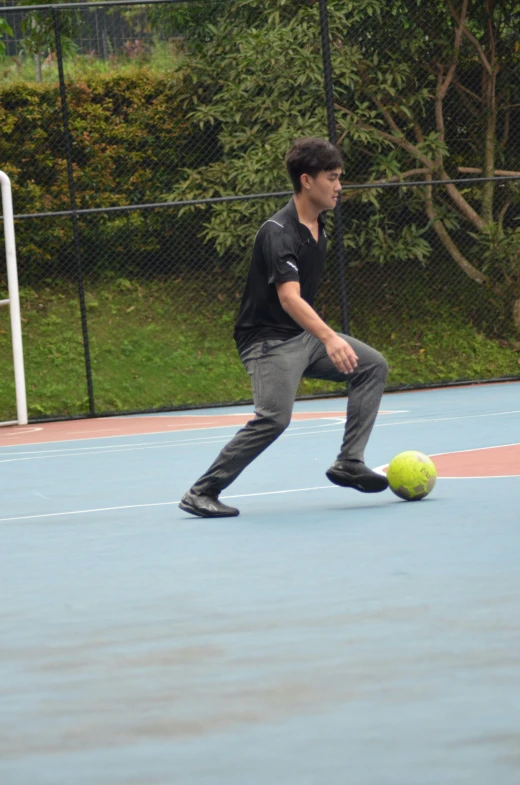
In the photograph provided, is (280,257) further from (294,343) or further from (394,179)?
(394,179)

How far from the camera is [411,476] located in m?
6.52

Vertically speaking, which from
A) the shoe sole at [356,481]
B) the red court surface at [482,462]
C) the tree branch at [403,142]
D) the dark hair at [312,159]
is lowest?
the red court surface at [482,462]

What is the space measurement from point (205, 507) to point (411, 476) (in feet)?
3.28

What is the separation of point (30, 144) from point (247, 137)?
9.21 feet

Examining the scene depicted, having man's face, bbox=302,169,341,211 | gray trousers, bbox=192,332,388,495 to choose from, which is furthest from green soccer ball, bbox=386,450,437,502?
man's face, bbox=302,169,341,211

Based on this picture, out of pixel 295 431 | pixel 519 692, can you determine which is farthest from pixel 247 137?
pixel 519 692

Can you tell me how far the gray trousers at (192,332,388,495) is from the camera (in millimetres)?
6254

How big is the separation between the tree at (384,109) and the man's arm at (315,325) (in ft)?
29.7

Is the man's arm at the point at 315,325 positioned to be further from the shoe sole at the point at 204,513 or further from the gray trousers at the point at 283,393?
the shoe sole at the point at 204,513

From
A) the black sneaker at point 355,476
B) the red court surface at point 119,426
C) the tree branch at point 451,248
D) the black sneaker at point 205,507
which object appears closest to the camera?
the black sneaker at point 205,507

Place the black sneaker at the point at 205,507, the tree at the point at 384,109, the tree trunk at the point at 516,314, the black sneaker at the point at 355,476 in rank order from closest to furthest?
the black sneaker at the point at 205,507
the black sneaker at the point at 355,476
the tree at the point at 384,109
the tree trunk at the point at 516,314

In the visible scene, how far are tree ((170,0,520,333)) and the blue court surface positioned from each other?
8.45 meters

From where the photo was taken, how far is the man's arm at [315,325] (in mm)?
5867

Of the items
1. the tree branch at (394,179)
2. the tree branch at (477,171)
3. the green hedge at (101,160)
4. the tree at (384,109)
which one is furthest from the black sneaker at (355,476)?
the tree branch at (477,171)
